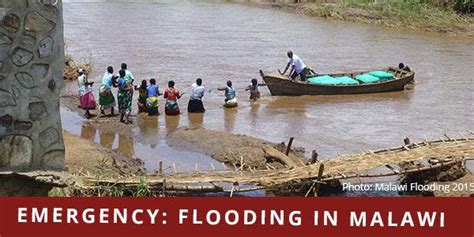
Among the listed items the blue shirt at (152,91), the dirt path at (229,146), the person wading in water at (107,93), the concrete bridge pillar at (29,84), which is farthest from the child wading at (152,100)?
the concrete bridge pillar at (29,84)

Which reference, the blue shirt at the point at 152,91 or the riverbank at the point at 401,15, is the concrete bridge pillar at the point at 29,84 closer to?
the blue shirt at the point at 152,91

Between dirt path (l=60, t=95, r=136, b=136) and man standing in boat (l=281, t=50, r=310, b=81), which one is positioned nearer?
dirt path (l=60, t=95, r=136, b=136)

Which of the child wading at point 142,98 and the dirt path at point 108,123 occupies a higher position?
the child wading at point 142,98

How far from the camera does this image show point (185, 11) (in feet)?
133

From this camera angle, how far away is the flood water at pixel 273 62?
46.3 feet

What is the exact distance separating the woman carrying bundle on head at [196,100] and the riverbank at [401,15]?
21.0 meters

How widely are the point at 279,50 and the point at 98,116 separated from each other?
524 inches

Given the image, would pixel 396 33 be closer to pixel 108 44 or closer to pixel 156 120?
pixel 108 44

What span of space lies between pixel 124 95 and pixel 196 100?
5.86 feet

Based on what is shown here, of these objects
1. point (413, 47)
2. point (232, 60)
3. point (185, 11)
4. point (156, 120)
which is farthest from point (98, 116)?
point (185, 11)

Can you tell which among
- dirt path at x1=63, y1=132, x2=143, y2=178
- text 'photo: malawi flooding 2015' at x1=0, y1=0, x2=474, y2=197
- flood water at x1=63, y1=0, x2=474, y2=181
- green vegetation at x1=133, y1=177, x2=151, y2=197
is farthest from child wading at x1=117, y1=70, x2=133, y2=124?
green vegetation at x1=133, y1=177, x2=151, y2=197

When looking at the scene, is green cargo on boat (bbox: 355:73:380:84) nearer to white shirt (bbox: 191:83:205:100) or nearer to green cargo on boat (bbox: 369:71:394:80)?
green cargo on boat (bbox: 369:71:394:80)

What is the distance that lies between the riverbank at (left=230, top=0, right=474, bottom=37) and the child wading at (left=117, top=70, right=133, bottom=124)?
22.7m

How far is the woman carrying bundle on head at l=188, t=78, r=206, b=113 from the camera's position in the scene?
1492 cm
